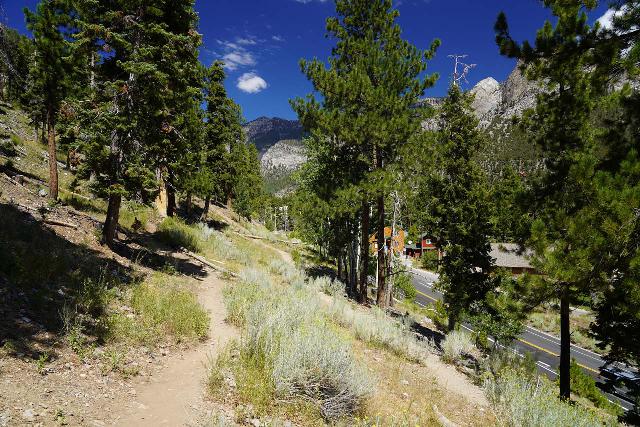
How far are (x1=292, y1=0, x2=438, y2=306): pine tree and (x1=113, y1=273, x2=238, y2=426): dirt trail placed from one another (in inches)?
374

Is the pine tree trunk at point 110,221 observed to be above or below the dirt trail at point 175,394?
above

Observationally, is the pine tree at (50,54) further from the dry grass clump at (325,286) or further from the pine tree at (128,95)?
the dry grass clump at (325,286)

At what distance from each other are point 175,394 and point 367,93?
12668 millimetres

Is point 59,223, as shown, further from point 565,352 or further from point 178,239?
point 565,352

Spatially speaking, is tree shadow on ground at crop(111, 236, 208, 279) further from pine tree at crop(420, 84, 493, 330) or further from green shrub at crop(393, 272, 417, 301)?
green shrub at crop(393, 272, 417, 301)

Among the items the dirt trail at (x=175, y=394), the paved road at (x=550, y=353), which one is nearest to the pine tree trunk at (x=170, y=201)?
the paved road at (x=550, y=353)

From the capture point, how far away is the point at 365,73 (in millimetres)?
15227

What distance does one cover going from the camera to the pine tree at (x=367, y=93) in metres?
14.8

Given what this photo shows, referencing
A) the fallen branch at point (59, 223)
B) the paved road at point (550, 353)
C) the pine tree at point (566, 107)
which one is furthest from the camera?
the paved road at point (550, 353)

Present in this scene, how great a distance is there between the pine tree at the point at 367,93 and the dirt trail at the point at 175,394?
31.2 ft

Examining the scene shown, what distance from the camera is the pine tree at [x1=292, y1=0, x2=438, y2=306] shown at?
14758 mm

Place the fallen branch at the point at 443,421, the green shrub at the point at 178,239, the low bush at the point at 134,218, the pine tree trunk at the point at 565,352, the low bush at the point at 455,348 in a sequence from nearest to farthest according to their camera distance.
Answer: the fallen branch at the point at 443,421
the pine tree trunk at the point at 565,352
the low bush at the point at 455,348
the low bush at the point at 134,218
the green shrub at the point at 178,239

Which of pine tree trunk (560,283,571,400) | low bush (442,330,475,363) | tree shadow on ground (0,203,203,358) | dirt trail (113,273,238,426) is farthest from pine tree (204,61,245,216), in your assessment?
pine tree trunk (560,283,571,400)

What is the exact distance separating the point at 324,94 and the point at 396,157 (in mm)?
4128
